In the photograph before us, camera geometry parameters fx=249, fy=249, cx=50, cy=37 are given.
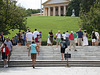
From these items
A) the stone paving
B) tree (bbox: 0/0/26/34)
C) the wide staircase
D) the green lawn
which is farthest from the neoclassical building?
the wide staircase

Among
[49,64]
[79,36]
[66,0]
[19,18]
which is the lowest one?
[49,64]

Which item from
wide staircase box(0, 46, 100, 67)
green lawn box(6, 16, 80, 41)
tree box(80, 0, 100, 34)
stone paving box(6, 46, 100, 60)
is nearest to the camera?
wide staircase box(0, 46, 100, 67)

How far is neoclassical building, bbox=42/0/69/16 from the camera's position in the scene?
10725 centimetres

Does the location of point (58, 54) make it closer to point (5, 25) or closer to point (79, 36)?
point (79, 36)

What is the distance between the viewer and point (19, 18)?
86.8ft

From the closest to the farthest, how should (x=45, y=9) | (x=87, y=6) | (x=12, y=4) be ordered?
(x=12, y=4) < (x=87, y=6) < (x=45, y=9)

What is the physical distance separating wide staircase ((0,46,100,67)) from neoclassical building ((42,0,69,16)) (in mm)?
87423

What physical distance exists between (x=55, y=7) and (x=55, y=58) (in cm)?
9725

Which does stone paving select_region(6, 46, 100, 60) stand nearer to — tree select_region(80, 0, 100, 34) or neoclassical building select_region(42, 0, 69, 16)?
tree select_region(80, 0, 100, 34)

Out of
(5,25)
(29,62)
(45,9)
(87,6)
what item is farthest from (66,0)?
(29,62)

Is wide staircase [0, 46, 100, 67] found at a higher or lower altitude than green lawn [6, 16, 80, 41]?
lower

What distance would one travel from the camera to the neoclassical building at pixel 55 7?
352 feet

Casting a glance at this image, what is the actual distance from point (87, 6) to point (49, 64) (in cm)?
3614

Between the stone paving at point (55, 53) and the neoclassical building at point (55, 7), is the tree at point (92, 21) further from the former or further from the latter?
the neoclassical building at point (55, 7)
